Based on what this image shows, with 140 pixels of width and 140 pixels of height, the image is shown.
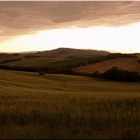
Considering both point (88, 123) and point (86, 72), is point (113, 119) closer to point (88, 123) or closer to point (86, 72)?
point (88, 123)

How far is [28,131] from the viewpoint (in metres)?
10.5

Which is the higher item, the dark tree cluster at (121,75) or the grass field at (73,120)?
the grass field at (73,120)

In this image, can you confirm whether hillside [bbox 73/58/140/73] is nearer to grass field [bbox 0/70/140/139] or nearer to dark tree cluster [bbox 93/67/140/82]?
dark tree cluster [bbox 93/67/140/82]

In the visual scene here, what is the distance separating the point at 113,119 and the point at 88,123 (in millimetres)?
976

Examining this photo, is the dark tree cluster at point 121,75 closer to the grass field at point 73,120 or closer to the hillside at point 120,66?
the hillside at point 120,66

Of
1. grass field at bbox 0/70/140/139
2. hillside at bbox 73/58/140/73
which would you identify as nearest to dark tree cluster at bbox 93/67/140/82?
hillside at bbox 73/58/140/73

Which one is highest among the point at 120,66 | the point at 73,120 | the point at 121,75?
the point at 120,66

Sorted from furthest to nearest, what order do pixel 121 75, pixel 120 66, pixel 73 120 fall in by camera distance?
pixel 120 66 < pixel 121 75 < pixel 73 120

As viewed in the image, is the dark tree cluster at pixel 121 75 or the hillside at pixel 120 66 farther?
the hillside at pixel 120 66

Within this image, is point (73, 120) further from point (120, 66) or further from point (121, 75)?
point (120, 66)

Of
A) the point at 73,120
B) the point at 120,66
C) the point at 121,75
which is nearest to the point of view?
the point at 73,120

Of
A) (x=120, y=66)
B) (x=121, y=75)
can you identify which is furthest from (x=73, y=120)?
(x=120, y=66)

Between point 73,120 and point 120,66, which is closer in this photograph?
point 73,120

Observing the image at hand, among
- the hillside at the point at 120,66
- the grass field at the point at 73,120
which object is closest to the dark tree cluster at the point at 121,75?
Answer: the hillside at the point at 120,66
